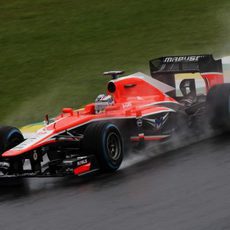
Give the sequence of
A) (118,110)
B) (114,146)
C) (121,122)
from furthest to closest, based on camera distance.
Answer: (118,110) < (121,122) < (114,146)

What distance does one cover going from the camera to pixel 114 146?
40.0ft

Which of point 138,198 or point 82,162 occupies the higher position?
point 82,162

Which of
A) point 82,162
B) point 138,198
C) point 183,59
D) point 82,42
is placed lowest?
point 138,198

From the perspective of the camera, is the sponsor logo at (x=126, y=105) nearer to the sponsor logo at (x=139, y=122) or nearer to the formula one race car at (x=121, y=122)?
the formula one race car at (x=121, y=122)

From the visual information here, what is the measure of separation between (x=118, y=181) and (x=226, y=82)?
4783 millimetres

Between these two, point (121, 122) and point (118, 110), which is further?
point (118, 110)

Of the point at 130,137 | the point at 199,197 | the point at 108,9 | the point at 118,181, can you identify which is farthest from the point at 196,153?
the point at 108,9

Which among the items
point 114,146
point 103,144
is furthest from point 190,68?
point 103,144

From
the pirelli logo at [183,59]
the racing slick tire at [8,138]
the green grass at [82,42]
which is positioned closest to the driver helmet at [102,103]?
the racing slick tire at [8,138]

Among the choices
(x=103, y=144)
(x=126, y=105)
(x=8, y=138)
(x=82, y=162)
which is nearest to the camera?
(x=82, y=162)

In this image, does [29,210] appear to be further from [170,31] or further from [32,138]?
[170,31]

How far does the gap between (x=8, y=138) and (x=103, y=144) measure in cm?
159

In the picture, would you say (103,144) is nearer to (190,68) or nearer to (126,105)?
(126,105)

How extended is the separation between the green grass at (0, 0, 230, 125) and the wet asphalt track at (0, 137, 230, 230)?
5975mm
